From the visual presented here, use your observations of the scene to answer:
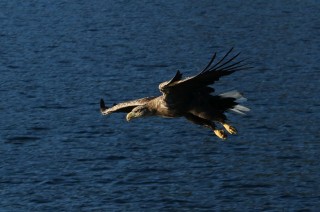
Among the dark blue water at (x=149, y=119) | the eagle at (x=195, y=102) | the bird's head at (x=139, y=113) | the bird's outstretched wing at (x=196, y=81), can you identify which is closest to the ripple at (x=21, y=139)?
the dark blue water at (x=149, y=119)

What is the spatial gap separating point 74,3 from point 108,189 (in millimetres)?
40079

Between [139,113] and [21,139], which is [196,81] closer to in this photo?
[139,113]

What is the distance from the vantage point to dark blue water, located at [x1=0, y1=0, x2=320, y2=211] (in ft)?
174

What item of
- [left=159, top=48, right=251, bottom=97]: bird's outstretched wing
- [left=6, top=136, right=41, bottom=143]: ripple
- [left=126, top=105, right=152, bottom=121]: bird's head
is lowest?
[left=6, top=136, right=41, bottom=143]: ripple

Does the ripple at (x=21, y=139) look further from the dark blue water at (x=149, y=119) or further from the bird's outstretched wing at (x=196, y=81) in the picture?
the bird's outstretched wing at (x=196, y=81)

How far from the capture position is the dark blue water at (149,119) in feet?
174

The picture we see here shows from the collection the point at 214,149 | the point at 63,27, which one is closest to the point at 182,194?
the point at 214,149

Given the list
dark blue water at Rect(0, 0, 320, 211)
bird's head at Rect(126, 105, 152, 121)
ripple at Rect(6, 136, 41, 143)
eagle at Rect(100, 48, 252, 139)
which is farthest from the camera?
ripple at Rect(6, 136, 41, 143)

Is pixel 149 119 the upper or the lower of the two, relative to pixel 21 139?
lower

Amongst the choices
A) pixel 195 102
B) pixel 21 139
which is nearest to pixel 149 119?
pixel 21 139

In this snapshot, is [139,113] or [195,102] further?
[139,113]

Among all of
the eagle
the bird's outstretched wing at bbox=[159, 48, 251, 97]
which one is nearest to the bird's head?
the eagle

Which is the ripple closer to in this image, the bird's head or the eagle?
the eagle

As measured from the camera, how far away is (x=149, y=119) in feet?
199
